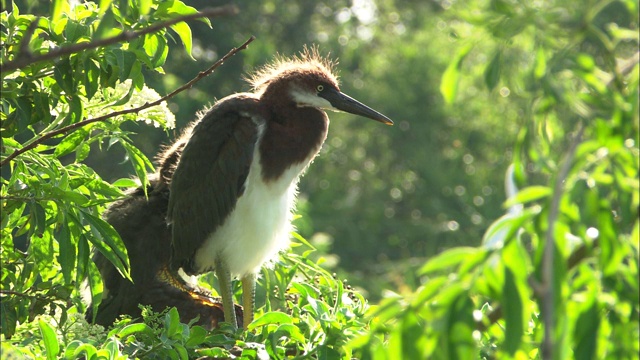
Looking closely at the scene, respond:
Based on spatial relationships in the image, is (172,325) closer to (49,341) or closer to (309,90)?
(49,341)

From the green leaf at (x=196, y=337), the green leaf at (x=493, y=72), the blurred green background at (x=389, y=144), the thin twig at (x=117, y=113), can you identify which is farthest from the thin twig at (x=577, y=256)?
→ the blurred green background at (x=389, y=144)

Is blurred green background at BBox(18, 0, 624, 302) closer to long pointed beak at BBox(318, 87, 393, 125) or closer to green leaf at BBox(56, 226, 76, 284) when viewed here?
long pointed beak at BBox(318, 87, 393, 125)

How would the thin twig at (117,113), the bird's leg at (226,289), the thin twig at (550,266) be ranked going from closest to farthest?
the thin twig at (550,266), the thin twig at (117,113), the bird's leg at (226,289)

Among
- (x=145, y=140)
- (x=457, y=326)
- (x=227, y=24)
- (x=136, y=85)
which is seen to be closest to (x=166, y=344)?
(x=136, y=85)

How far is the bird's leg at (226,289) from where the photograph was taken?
11.0ft

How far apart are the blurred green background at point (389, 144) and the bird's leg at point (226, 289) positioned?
10522mm

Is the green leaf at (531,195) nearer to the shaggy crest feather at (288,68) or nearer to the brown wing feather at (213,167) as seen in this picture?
the brown wing feather at (213,167)

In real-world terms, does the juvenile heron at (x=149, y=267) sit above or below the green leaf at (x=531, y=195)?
below

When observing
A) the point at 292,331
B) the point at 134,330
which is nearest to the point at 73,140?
the point at 134,330

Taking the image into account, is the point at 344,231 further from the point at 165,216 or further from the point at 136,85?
the point at 136,85

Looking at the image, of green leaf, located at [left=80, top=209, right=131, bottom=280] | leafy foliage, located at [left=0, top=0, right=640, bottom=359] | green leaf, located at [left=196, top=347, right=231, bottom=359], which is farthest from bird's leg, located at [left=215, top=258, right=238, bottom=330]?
green leaf, located at [left=80, top=209, right=131, bottom=280]

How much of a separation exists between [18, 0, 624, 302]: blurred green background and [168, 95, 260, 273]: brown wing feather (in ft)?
34.8

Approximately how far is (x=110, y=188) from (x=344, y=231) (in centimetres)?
1398

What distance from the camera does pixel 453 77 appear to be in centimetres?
137
